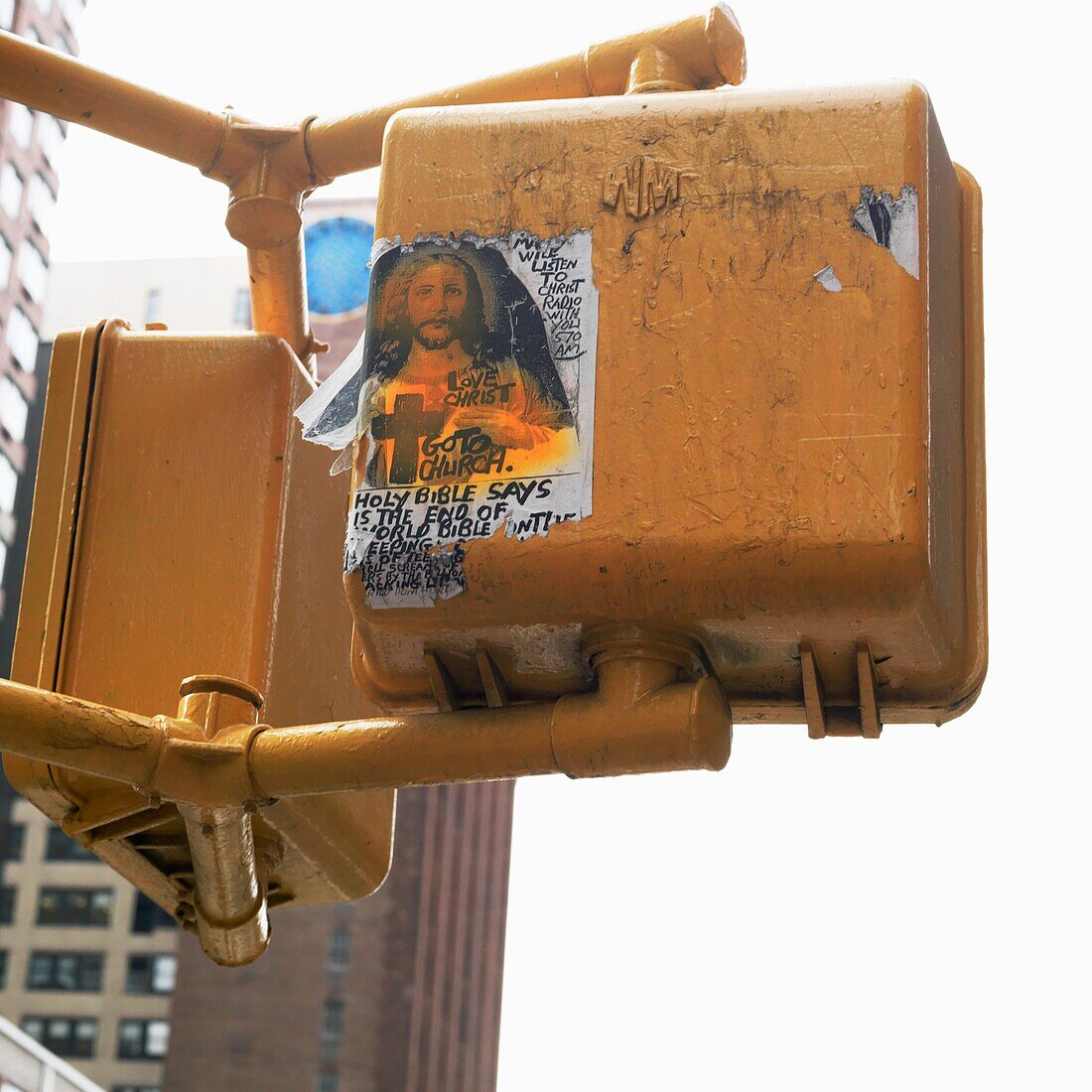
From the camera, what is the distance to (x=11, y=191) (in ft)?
149

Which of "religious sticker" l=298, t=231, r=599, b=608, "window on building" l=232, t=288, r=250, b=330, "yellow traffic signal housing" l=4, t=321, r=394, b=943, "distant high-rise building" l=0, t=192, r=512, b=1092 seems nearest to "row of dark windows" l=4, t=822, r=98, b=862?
"distant high-rise building" l=0, t=192, r=512, b=1092

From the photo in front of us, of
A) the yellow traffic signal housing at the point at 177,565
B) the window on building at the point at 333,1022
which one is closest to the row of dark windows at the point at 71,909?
the window on building at the point at 333,1022

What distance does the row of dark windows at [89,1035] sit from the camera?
Result: 6325cm

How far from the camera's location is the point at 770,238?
Result: 260 cm

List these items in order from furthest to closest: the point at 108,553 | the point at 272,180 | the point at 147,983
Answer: the point at 147,983 < the point at 272,180 < the point at 108,553

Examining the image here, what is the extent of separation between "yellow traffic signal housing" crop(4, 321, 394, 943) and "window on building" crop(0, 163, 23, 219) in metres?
43.2

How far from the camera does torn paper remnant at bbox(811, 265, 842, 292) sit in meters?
2.55

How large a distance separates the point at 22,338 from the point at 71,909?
2418 centimetres

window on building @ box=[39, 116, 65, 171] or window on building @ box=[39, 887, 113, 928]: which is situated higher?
window on building @ box=[39, 116, 65, 171]

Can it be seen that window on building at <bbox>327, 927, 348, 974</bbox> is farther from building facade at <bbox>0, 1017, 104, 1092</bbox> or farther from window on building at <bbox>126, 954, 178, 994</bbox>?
building facade at <bbox>0, 1017, 104, 1092</bbox>

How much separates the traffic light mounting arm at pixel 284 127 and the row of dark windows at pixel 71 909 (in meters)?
62.6

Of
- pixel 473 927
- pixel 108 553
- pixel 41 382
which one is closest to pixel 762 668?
pixel 108 553

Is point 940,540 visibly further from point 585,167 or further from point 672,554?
point 585,167

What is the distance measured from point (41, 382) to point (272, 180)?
62706mm
